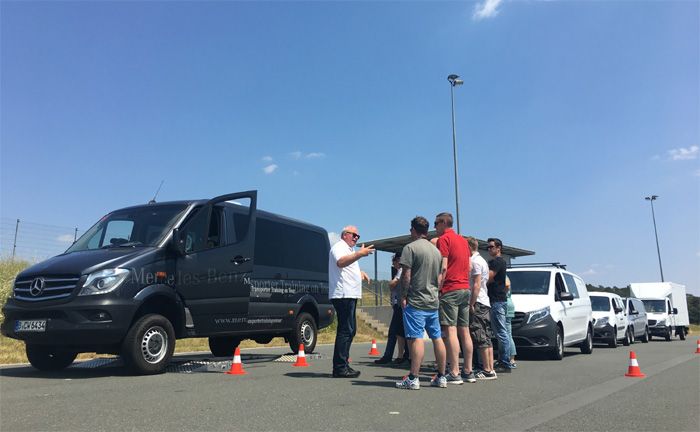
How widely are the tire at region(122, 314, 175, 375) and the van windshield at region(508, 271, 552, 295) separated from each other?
7059 mm

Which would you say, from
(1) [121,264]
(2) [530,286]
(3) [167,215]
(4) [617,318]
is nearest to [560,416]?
(1) [121,264]

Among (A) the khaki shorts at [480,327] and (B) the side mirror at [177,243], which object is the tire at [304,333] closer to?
(B) the side mirror at [177,243]

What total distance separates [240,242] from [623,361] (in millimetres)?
7524

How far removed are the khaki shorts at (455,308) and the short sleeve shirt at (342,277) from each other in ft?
3.41

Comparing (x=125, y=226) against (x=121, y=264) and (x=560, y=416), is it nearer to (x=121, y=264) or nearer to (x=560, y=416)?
(x=121, y=264)

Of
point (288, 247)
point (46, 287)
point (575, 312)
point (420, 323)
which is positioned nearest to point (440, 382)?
point (420, 323)

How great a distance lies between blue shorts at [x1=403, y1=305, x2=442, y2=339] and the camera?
20.4ft

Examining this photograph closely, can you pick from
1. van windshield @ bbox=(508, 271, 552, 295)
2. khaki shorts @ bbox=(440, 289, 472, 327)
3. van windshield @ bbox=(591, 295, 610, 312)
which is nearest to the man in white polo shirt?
khaki shorts @ bbox=(440, 289, 472, 327)

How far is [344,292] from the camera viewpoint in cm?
688

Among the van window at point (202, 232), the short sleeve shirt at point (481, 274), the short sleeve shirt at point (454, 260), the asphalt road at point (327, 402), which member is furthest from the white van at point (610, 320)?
the van window at point (202, 232)

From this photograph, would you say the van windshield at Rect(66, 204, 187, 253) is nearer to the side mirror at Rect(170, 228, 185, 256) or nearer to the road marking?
the side mirror at Rect(170, 228, 185, 256)

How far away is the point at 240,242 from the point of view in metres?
8.68

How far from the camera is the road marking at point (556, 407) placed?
4.48 m

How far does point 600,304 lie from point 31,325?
16.3m
